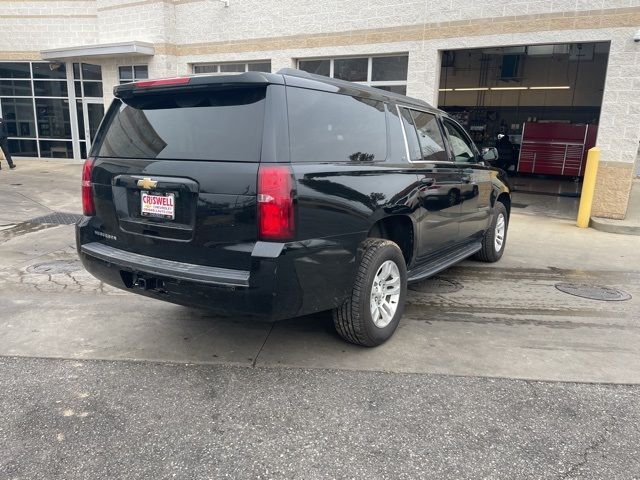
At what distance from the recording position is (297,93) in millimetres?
3289

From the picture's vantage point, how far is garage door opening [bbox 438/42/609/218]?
19391mm

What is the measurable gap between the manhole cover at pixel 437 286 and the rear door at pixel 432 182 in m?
0.63

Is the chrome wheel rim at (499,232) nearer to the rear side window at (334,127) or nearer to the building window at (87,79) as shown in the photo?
the rear side window at (334,127)

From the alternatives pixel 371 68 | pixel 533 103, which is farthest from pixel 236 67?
pixel 533 103

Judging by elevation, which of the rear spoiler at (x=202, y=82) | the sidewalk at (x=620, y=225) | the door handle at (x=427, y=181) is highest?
the rear spoiler at (x=202, y=82)

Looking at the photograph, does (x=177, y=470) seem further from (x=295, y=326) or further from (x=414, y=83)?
(x=414, y=83)

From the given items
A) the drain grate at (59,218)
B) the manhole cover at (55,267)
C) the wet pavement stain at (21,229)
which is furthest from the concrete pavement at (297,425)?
the drain grate at (59,218)

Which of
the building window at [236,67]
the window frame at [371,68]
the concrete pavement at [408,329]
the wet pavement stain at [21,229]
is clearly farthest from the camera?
the building window at [236,67]

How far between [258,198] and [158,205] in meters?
0.80

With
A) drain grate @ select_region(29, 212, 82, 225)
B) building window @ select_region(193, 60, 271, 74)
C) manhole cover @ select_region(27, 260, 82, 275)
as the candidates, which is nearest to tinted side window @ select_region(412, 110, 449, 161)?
manhole cover @ select_region(27, 260, 82, 275)

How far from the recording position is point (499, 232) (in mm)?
6809

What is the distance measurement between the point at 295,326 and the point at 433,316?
1.32 m

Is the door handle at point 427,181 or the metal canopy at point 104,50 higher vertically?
the metal canopy at point 104,50

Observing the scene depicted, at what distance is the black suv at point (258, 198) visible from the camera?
307cm
